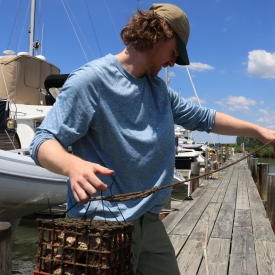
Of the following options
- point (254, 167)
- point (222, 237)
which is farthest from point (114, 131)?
point (254, 167)

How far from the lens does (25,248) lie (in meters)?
8.20

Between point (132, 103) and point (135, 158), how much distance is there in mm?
237

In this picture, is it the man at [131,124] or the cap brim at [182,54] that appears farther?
the cap brim at [182,54]

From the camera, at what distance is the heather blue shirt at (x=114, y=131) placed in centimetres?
155

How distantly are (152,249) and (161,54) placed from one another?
2.98 ft

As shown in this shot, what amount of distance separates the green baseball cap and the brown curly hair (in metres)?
0.02

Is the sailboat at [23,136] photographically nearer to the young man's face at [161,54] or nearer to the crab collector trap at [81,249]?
the young man's face at [161,54]

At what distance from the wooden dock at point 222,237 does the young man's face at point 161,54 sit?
934 millimetres

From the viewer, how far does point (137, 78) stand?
69.7 inches

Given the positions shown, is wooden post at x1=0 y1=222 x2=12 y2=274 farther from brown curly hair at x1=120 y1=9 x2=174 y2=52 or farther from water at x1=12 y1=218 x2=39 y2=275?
water at x1=12 y1=218 x2=39 y2=275

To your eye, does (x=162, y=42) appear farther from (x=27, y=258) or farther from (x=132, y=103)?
(x=27, y=258)

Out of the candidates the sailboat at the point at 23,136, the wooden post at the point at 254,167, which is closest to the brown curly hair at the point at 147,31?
the sailboat at the point at 23,136

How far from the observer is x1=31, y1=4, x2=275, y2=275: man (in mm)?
1560

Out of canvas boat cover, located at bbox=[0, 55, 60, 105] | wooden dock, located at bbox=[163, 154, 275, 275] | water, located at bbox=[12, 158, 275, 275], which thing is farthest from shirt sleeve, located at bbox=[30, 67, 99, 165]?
canvas boat cover, located at bbox=[0, 55, 60, 105]
